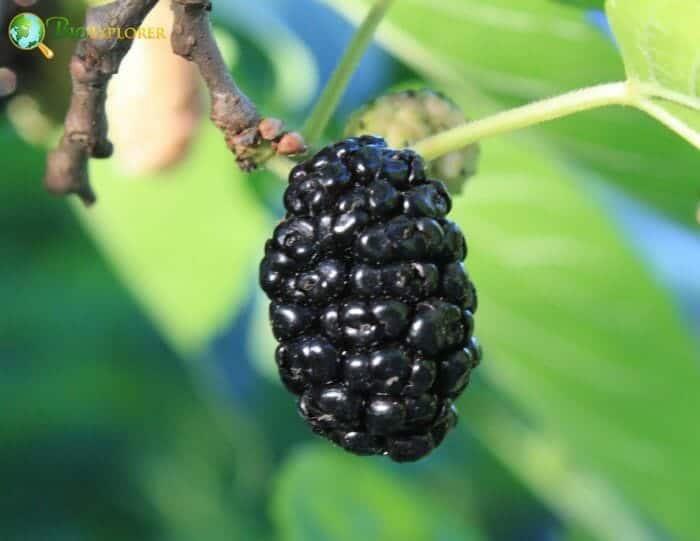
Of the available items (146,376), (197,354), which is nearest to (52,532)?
(146,376)

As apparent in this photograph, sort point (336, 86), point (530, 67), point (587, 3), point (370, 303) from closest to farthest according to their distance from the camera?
point (370, 303)
point (336, 86)
point (587, 3)
point (530, 67)

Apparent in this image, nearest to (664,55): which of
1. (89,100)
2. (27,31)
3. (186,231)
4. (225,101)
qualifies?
(225,101)

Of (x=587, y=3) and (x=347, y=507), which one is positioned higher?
(x=587, y=3)

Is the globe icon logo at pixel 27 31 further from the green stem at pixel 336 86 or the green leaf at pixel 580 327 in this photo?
the green leaf at pixel 580 327

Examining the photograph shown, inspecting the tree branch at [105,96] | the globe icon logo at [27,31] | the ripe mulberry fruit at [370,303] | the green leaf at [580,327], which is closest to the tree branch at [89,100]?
the tree branch at [105,96]

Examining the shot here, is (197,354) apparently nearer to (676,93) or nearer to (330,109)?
(330,109)

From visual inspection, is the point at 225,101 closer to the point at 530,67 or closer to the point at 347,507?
the point at 530,67
